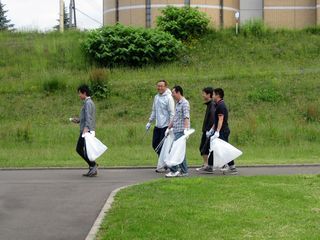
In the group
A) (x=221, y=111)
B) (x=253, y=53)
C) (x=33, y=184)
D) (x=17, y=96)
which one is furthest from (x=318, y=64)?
(x=33, y=184)

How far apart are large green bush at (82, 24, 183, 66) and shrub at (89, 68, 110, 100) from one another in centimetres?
433

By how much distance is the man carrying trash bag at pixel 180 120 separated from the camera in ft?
44.8

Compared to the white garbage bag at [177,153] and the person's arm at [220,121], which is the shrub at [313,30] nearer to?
the person's arm at [220,121]

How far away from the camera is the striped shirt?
1366 centimetres

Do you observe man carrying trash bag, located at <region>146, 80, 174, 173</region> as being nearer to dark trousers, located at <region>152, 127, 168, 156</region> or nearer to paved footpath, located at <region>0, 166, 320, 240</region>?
dark trousers, located at <region>152, 127, 168, 156</region>

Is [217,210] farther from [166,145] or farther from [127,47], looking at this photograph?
[127,47]

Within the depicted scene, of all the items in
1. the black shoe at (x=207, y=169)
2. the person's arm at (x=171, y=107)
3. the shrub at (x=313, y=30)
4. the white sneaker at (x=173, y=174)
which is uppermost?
the shrub at (x=313, y=30)

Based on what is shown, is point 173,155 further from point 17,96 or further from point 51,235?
point 17,96

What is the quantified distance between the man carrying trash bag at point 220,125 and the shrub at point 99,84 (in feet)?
46.6

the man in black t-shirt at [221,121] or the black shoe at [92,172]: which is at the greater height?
the man in black t-shirt at [221,121]

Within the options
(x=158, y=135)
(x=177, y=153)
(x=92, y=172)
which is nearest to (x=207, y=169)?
(x=177, y=153)

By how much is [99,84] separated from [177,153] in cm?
1547

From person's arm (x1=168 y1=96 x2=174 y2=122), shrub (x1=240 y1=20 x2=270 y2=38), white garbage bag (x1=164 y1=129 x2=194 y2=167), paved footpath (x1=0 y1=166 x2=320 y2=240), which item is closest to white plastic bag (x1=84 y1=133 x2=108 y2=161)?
paved footpath (x1=0 y1=166 x2=320 y2=240)

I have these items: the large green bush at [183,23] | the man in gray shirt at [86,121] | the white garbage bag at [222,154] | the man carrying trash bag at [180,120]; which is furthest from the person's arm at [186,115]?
the large green bush at [183,23]
